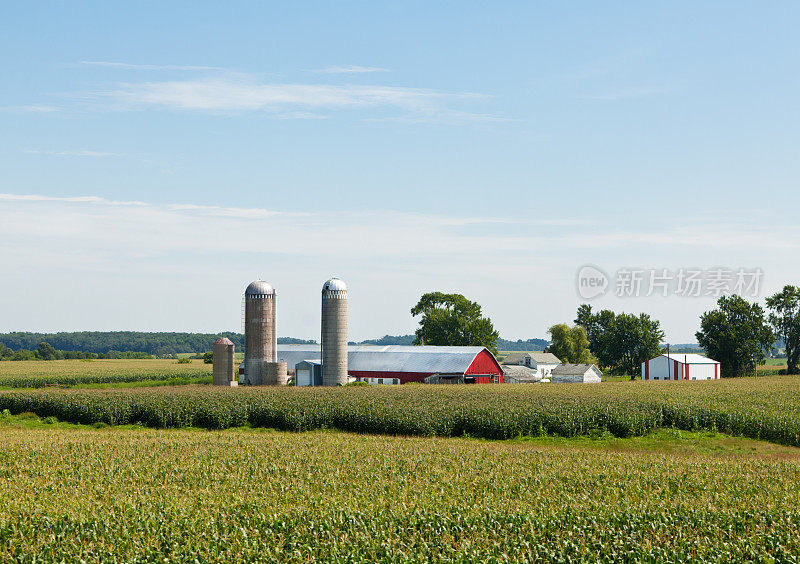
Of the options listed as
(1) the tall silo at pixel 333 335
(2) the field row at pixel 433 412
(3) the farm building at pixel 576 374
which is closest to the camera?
(2) the field row at pixel 433 412

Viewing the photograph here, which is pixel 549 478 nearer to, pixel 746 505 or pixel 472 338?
pixel 746 505

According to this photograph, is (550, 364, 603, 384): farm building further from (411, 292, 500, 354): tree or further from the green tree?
the green tree

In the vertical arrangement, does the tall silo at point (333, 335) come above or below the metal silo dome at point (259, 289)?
below

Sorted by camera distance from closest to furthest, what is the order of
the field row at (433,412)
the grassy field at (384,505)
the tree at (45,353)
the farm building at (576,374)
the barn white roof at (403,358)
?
the grassy field at (384,505) → the field row at (433,412) → the barn white roof at (403,358) → the farm building at (576,374) → the tree at (45,353)

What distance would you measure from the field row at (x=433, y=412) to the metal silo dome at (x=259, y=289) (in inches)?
749

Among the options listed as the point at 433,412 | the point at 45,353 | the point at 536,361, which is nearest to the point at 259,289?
the point at 433,412

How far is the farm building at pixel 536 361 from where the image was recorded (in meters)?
113

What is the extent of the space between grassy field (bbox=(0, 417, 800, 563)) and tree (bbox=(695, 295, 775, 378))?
92508 millimetres

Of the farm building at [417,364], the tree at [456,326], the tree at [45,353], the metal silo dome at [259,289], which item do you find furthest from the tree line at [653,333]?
the tree at [45,353]

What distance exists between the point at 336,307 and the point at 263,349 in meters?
8.15

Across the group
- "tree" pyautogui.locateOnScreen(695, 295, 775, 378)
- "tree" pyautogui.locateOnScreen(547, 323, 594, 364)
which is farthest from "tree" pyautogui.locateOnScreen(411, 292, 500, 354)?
"tree" pyautogui.locateOnScreen(695, 295, 775, 378)

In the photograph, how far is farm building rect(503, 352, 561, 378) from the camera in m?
113

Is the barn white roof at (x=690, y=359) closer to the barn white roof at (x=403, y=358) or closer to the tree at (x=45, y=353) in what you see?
the barn white roof at (x=403, y=358)

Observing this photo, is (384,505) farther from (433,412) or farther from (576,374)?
(576,374)
